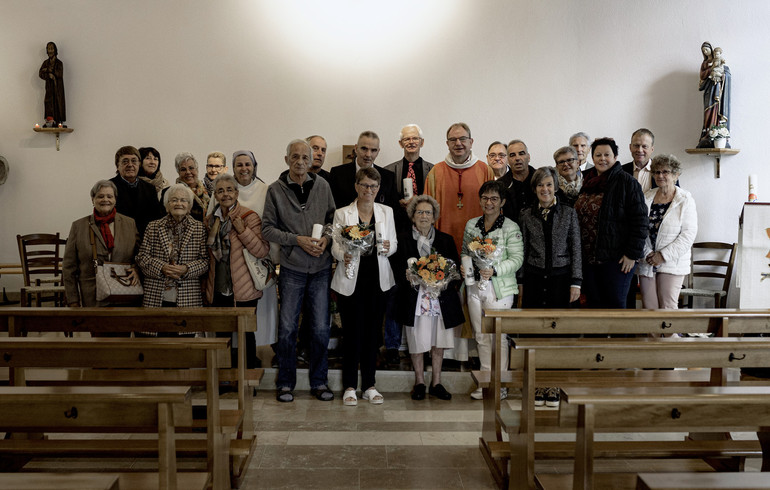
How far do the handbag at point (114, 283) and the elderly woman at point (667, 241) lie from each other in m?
3.58

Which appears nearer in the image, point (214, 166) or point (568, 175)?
point (568, 175)

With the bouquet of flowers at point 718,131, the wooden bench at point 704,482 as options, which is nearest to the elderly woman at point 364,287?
the wooden bench at point 704,482

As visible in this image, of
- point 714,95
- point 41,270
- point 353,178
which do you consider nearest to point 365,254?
point 353,178

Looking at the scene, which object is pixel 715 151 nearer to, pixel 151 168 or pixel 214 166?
pixel 214 166

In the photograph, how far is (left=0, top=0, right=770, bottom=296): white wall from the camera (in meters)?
6.93

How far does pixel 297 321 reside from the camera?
4.07m

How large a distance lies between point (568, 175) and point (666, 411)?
8.79 ft

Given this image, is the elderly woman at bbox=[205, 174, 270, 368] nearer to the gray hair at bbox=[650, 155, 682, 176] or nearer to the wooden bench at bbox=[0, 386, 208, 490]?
the wooden bench at bbox=[0, 386, 208, 490]

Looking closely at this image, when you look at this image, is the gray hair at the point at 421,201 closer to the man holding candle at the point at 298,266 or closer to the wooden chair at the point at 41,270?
the man holding candle at the point at 298,266

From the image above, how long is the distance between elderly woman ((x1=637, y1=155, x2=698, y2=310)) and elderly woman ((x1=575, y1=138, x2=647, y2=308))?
0.41 m

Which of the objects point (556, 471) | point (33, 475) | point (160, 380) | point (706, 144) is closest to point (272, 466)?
point (160, 380)

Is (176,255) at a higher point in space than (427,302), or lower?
higher

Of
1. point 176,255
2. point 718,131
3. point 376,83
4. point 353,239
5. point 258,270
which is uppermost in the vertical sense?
point 376,83

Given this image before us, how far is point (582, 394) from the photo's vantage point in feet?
6.05
